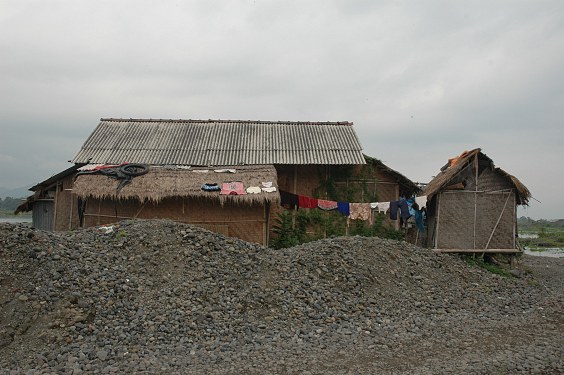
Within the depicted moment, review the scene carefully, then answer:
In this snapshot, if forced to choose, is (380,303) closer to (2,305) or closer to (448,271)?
(448,271)

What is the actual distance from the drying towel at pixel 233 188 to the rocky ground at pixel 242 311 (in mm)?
2969

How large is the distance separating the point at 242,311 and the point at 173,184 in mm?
6449

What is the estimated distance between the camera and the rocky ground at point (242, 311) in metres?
6.44

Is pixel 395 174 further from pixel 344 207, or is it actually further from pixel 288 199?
pixel 288 199

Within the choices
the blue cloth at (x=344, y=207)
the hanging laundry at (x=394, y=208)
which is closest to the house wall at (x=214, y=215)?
the blue cloth at (x=344, y=207)

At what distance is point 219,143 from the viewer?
17.6 m

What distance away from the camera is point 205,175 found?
1410 cm

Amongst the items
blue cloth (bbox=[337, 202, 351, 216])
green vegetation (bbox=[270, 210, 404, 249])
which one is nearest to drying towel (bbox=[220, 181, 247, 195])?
green vegetation (bbox=[270, 210, 404, 249])

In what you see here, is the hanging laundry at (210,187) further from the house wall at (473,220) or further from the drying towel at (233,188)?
the house wall at (473,220)

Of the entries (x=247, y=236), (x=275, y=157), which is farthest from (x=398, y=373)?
(x=275, y=157)

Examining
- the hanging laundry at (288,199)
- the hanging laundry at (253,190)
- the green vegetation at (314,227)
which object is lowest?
the green vegetation at (314,227)

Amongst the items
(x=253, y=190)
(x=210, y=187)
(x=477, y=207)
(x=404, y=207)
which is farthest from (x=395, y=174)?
(x=210, y=187)

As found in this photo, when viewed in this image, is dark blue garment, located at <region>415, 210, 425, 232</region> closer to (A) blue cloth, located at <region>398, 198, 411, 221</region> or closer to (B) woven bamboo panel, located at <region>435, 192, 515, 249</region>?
(A) blue cloth, located at <region>398, 198, 411, 221</region>

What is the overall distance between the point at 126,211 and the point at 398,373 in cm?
1029
